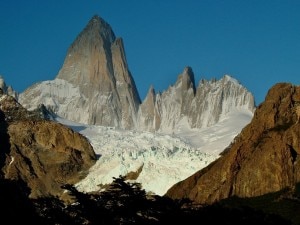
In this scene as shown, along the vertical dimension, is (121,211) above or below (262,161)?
below

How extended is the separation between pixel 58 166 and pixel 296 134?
63.7 metres

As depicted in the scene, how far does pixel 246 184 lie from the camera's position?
154 metres

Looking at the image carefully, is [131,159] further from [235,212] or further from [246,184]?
[235,212]

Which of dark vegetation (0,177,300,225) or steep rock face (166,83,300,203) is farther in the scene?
steep rock face (166,83,300,203)

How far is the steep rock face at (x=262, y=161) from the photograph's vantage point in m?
150

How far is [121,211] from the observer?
77.7 ft

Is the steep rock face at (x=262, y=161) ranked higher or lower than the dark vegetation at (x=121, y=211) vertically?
higher

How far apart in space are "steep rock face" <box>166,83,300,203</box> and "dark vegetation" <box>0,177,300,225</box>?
12149 cm

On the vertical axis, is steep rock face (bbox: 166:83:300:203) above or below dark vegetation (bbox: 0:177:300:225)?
above

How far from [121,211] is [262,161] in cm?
13274

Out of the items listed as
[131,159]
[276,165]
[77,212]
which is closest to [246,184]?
[276,165]

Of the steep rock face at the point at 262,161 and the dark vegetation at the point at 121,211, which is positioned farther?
the steep rock face at the point at 262,161

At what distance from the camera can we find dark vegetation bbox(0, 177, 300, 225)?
75.8 feet

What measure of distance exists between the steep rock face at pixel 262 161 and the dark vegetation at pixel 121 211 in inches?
4783
